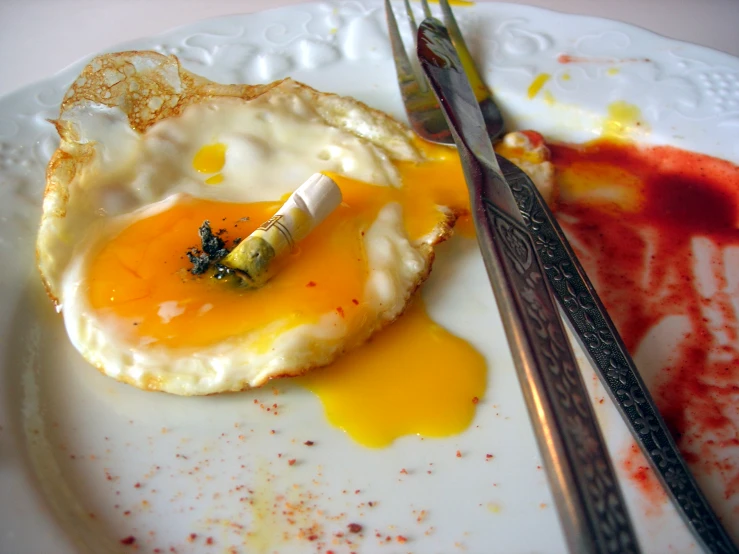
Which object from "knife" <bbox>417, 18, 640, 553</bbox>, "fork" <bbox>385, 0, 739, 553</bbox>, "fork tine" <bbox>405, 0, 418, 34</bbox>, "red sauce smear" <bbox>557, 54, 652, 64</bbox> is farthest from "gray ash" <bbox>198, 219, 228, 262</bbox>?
"red sauce smear" <bbox>557, 54, 652, 64</bbox>

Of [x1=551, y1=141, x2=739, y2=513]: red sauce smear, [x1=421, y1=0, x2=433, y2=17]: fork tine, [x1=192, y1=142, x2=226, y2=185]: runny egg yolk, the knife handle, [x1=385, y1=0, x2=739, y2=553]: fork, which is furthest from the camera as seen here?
[x1=421, y1=0, x2=433, y2=17]: fork tine

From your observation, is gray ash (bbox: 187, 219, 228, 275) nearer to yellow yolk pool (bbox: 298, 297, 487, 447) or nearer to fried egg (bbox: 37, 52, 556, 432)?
fried egg (bbox: 37, 52, 556, 432)

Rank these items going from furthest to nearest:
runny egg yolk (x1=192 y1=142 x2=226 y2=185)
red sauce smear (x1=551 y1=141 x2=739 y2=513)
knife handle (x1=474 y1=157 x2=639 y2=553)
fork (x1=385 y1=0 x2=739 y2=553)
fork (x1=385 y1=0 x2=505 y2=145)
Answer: fork (x1=385 y1=0 x2=505 y2=145)
runny egg yolk (x1=192 y1=142 x2=226 y2=185)
red sauce smear (x1=551 y1=141 x2=739 y2=513)
fork (x1=385 y1=0 x2=739 y2=553)
knife handle (x1=474 y1=157 x2=639 y2=553)

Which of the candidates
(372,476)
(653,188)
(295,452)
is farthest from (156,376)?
(653,188)

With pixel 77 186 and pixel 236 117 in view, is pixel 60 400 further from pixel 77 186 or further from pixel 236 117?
pixel 236 117

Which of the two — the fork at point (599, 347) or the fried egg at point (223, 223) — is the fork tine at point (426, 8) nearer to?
the fork at point (599, 347)

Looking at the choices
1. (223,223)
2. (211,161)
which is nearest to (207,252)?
(223,223)

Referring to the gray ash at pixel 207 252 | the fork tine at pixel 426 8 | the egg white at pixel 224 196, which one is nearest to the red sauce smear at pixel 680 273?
the egg white at pixel 224 196
